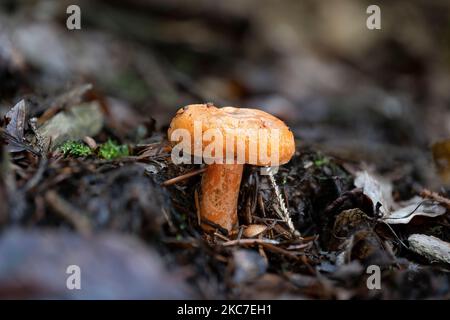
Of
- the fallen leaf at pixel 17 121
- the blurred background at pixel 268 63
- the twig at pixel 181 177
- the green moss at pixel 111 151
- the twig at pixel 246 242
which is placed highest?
the blurred background at pixel 268 63

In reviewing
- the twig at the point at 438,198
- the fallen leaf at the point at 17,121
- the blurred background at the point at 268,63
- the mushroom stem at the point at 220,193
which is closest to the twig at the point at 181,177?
the mushroom stem at the point at 220,193

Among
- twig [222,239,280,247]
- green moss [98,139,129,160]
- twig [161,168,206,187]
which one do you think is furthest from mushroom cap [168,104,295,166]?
green moss [98,139,129,160]

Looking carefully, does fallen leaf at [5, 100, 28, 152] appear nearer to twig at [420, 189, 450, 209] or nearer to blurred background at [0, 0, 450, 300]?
blurred background at [0, 0, 450, 300]

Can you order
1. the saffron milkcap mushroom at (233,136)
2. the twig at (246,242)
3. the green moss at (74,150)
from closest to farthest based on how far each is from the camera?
the saffron milkcap mushroom at (233,136)
the twig at (246,242)
the green moss at (74,150)

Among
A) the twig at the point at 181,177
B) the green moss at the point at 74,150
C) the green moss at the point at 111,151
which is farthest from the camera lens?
the green moss at the point at 111,151

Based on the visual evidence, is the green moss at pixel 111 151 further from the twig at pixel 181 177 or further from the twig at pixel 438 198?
the twig at pixel 438 198

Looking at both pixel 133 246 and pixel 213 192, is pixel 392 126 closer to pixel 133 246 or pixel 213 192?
pixel 213 192

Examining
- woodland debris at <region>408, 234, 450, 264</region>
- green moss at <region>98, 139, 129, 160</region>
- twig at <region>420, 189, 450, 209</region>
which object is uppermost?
green moss at <region>98, 139, 129, 160</region>
